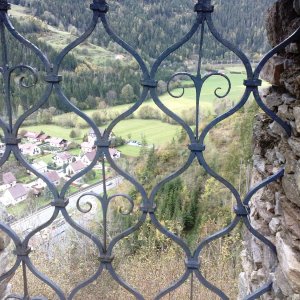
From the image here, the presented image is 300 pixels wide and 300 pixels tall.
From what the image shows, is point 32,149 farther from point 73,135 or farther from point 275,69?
point 275,69

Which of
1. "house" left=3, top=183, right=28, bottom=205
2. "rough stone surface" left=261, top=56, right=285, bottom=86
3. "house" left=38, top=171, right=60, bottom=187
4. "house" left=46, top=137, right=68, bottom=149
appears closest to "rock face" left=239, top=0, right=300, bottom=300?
"rough stone surface" left=261, top=56, right=285, bottom=86

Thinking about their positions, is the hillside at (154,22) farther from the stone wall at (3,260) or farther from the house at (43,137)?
the house at (43,137)

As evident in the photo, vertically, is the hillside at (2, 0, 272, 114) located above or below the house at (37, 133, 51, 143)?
above

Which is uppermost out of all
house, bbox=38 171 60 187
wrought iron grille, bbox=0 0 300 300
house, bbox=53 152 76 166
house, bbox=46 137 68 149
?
wrought iron grille, bbox=0 0 300 300

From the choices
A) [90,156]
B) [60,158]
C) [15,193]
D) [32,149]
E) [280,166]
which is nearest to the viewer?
[280,166]

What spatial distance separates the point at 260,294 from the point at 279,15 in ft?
3.61

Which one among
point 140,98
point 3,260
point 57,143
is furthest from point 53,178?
point 57,143

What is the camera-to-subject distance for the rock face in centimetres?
132

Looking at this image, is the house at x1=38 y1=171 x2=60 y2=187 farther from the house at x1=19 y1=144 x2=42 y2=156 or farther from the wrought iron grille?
the house at x1=19 y1=144 x2=42 y2=156

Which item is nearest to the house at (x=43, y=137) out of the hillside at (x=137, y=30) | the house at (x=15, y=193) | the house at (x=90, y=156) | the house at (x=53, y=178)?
the house at (x=15, y=193)

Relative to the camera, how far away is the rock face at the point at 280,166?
4.33ft

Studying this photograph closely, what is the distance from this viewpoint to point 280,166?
4.99 feet

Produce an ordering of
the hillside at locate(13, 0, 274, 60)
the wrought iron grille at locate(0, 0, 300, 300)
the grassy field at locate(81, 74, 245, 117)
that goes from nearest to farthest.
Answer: the wrought iron grille at locate(0, 0, 300, 300), the grassy field at locate(81, 74, 245, 117), the hillside at locate(13, 0, 274, 60)

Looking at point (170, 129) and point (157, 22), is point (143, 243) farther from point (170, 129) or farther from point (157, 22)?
point (157, 22)
